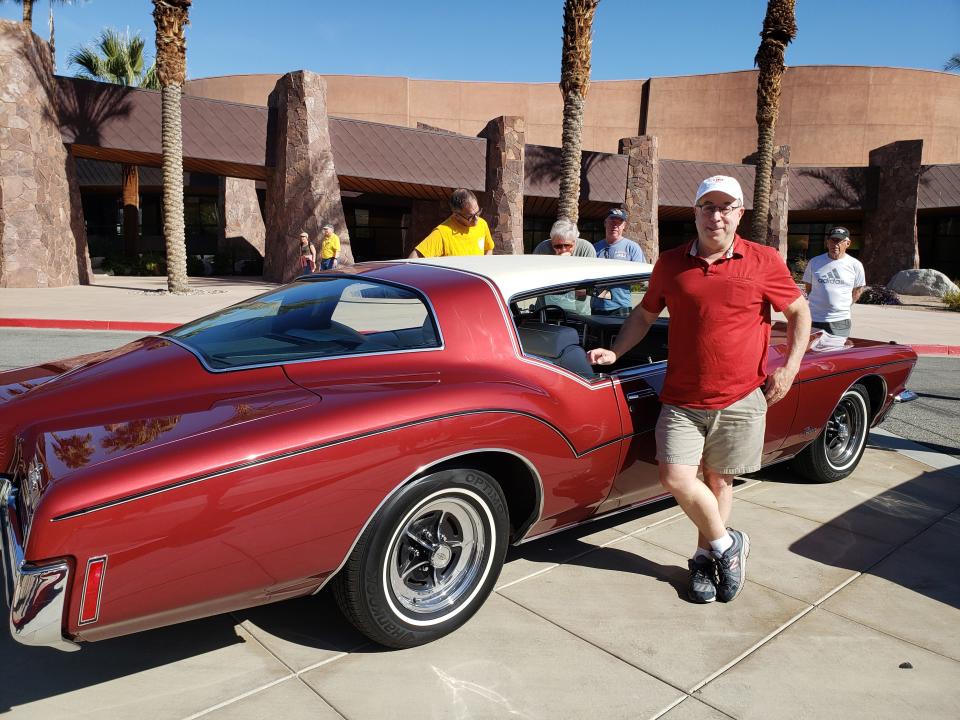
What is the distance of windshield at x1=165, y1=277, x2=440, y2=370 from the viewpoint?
2.81 metres

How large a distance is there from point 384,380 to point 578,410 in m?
0.83

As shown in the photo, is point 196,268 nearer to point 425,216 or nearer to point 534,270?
point 425,216

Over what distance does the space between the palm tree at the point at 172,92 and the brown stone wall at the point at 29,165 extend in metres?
3.70

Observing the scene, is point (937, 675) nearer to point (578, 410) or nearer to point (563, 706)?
point (563, 706)

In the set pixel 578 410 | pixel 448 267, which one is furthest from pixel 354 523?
pixel 448 267

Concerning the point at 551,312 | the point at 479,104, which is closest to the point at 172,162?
the point at 551,312

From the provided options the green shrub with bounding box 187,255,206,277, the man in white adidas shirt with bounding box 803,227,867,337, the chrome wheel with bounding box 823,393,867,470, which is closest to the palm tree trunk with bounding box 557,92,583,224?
the man in white adidas shirt with bounding box 803,227,867,337

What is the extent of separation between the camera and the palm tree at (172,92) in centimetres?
1611

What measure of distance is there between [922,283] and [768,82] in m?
8.67

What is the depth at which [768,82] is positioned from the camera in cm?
2241

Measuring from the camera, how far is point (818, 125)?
116ft

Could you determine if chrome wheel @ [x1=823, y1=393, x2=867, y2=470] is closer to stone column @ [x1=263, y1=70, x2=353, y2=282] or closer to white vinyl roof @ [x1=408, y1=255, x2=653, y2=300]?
white vinyl roof @ [x1=408, y1=255, x2=653, y2=300]

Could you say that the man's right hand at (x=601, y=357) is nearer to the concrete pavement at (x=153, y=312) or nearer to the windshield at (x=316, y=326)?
the windshield at (x=316, y=326)

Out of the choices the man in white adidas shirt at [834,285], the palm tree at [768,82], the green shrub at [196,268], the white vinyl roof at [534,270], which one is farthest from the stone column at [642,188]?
the white vinyl roof at [534,270]
